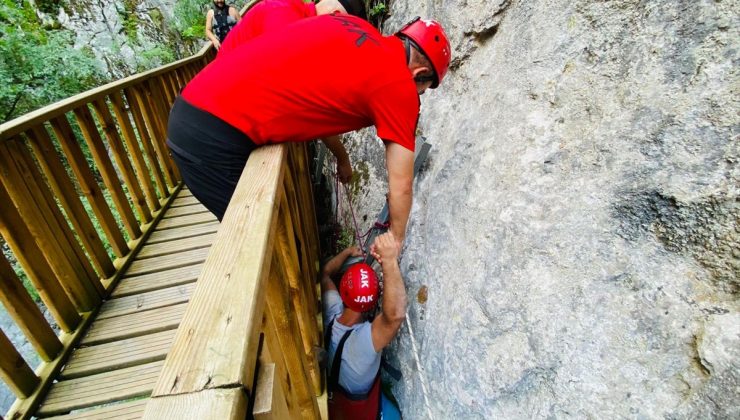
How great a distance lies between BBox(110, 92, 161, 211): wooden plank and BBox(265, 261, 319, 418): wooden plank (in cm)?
303

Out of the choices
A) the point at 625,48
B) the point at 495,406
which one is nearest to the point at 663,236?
the point at 625,48

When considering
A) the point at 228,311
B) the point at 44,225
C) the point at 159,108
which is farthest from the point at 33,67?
the point at 228,311

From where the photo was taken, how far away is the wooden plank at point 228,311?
693 millimetres

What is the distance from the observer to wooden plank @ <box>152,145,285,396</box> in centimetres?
69

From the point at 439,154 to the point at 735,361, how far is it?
2.20 meters

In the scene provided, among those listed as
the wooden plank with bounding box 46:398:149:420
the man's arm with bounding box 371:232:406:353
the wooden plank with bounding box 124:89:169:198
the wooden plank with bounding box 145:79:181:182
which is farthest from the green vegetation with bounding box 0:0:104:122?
the man's arm with bounding box 371:232:406:353

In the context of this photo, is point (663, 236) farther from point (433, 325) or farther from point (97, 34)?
point (97, 34)

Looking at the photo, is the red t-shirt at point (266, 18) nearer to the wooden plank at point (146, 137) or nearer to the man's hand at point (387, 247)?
the man's hand at point (387, 247)

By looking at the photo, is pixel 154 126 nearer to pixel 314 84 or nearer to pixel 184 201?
pixel 184 201

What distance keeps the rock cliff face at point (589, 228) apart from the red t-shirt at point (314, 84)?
0.85m

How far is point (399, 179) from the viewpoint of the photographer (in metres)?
1.91

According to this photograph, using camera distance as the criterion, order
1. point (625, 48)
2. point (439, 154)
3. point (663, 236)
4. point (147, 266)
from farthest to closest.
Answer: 1. point (147, 266)
2. point (439, 154)
3. point (625, 48)
4. point (663, 236)

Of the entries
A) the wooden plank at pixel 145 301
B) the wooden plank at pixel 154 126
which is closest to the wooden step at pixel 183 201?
the wooden plank at pixel 154 126

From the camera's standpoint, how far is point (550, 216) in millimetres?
1908
